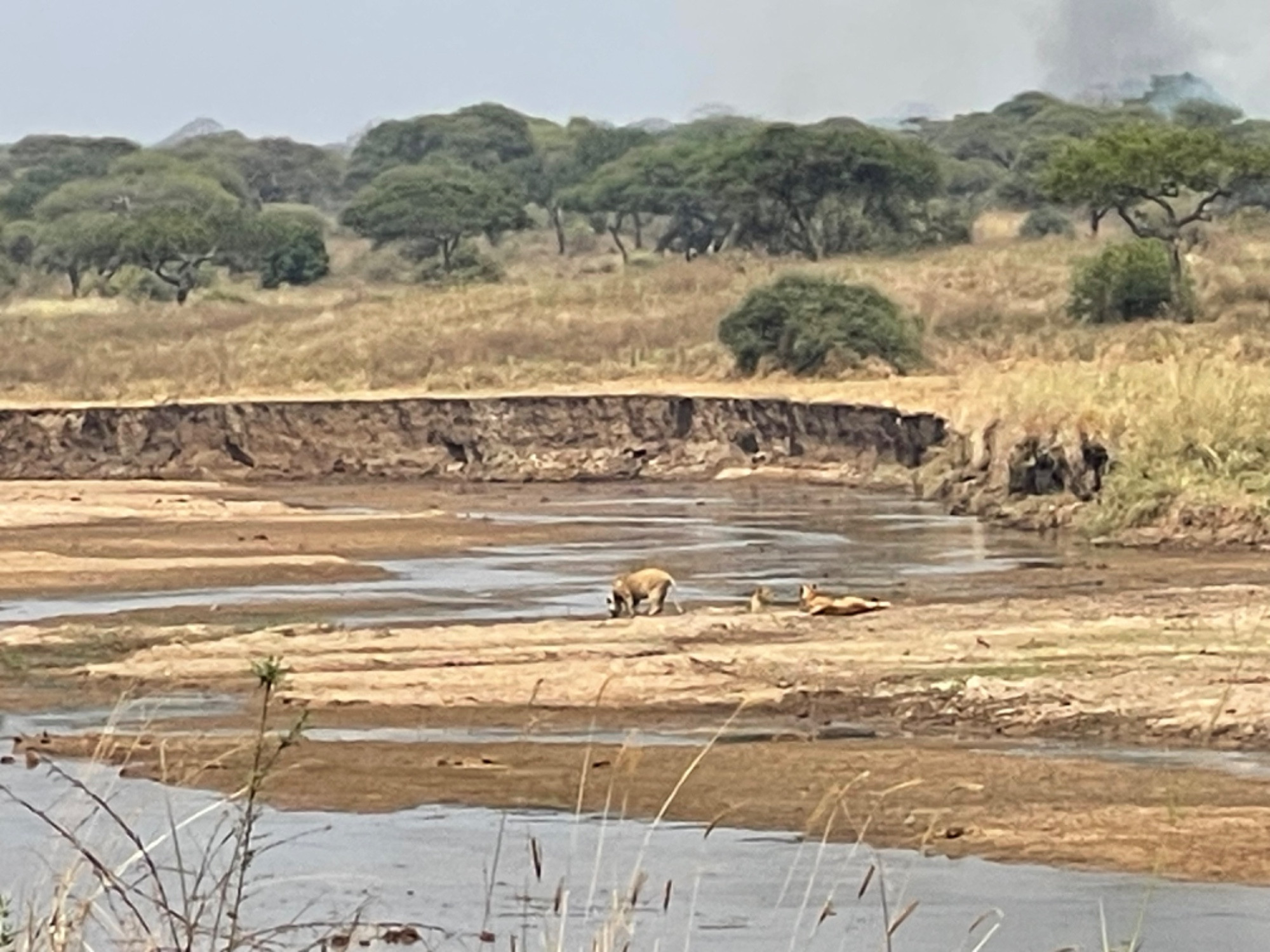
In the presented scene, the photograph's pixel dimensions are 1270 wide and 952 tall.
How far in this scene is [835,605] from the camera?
23.2 meters

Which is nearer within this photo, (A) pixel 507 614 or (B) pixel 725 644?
(B) pixel 725 644

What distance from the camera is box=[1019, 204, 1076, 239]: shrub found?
251 feet

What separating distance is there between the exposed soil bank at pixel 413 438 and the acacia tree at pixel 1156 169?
1058 centimetres

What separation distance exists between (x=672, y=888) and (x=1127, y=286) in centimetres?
4343

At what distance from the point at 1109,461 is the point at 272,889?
68.1ft

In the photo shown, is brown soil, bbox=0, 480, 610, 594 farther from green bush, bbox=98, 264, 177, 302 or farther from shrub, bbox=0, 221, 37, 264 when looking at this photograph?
shrub, bbox=0, 221, 37, 264

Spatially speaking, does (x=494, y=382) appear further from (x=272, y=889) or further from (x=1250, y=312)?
(x=272, y=889)

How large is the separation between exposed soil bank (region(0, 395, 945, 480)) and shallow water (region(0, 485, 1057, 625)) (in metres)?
6.69

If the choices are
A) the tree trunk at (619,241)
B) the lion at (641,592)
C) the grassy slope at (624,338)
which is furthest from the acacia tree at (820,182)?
the lion at (641,592)

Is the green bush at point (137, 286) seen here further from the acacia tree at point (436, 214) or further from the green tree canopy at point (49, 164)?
the green tree canopy at point (49, 164)

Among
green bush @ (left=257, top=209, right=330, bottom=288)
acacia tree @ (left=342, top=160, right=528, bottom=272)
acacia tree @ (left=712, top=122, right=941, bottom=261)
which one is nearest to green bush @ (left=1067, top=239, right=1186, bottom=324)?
acacia tree @ (left=712, top=122, right=941, bottom=261)

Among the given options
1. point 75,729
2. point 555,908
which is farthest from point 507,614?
point 555,908

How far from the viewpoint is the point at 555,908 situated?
22.9ft

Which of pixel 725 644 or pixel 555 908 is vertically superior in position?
pixel 555 908
